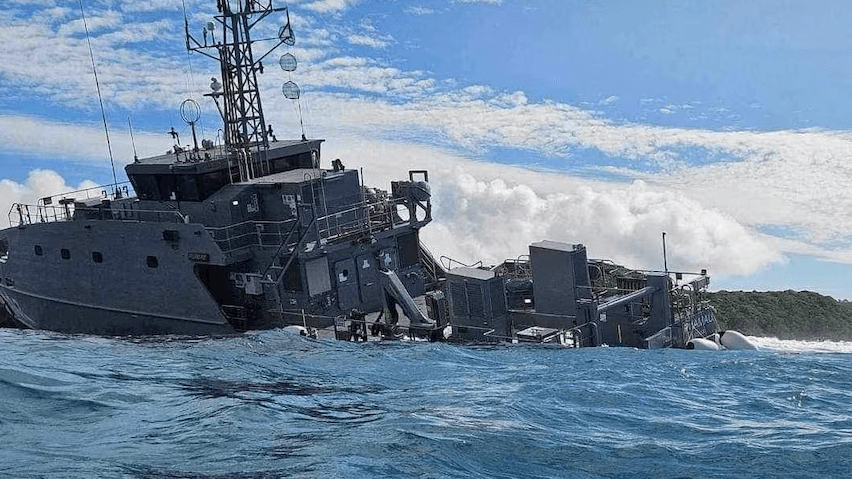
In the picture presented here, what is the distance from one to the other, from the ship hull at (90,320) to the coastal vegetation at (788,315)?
66.3 ft

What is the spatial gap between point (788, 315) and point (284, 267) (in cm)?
2190

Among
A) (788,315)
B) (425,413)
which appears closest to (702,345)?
(425,413)

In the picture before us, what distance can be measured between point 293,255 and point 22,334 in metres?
11.0

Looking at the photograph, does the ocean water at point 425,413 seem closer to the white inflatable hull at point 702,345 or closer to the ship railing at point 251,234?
the white inflatable hull at point 702,345

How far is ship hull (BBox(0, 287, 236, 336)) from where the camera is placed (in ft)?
80.8

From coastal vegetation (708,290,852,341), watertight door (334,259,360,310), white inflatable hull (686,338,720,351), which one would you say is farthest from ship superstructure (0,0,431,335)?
coastal vegetation (708,290,852,341)

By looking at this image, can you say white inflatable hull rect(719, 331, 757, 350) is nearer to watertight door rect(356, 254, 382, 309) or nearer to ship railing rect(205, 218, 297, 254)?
watertight door rect(356, 254, 382, 309)

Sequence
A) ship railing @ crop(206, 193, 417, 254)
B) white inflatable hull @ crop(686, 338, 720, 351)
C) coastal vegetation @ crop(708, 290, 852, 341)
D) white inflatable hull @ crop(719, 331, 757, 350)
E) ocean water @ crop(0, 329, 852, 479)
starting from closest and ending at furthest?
ocean water @ crop(0, 329, 852, 479) → white inflatable hull @ crop(686, 338, 720, 351) → white inflatable hull @ crop(719, 331, 757, 350) → ship railing @ crop(206, 193, 417, 254) → coastal vegetation @ crop(708, 290, 852, 341)

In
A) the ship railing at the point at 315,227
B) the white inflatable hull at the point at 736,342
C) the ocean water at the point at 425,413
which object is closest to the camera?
the ocean water at the point at 425,413

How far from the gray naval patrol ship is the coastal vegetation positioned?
12.0 meters

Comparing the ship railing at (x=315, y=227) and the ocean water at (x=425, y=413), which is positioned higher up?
the ship railing at (x=315, y=227)

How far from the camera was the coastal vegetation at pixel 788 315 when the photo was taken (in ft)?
113

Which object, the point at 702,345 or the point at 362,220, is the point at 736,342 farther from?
the point at 362,220

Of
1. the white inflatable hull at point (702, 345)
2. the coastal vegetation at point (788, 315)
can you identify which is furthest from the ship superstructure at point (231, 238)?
the coastal vegetation at point (788, 315)
